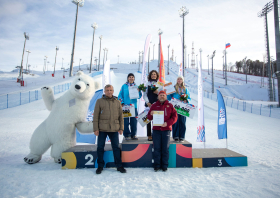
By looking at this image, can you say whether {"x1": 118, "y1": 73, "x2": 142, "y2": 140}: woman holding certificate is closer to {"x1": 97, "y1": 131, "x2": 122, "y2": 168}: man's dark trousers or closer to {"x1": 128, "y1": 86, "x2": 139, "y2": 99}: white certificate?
{"x1": 128, "y1": 86, "x2": 139, "y2": 99}: white certificate

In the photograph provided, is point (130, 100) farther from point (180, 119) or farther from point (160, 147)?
point (160, 147)

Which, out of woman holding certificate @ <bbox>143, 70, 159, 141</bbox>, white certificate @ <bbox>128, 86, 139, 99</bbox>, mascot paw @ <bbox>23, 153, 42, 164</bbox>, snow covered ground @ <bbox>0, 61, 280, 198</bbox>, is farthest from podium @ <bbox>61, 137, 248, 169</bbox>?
white certificate @ <bbox>128, 86, 139, 99</bbox>

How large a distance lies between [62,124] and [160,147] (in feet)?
6.52

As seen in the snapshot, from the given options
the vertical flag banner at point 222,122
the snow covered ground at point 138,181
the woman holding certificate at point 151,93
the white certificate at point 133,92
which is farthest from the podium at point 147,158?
the vertical flag banner at point 222,122

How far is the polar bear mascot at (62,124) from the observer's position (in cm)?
311

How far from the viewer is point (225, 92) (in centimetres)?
2855

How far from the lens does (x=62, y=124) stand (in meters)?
3.11

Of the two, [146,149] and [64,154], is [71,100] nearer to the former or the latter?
[64,154]

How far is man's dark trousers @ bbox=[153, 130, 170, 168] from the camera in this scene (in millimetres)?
2916

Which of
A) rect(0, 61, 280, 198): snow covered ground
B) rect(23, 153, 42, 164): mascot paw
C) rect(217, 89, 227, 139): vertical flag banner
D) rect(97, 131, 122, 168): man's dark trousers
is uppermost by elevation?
rect(217, 89, 227, 139): vertical flag banner

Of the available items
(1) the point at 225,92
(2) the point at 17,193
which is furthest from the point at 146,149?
(1) the point at 225,92

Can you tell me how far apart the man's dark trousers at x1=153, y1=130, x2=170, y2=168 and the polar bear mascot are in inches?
53.1

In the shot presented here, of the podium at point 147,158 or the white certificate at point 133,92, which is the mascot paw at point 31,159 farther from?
the white certificate at point 133,92

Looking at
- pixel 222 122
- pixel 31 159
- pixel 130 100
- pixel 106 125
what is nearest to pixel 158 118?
pixel 106 125
